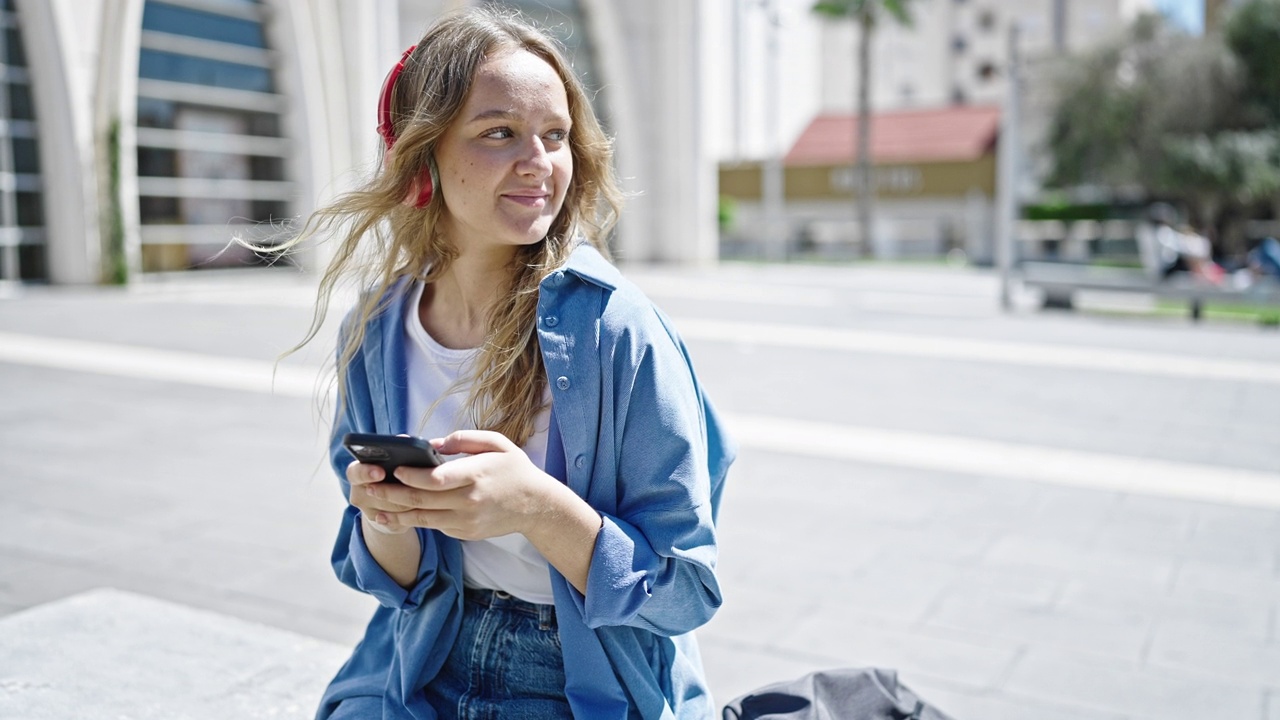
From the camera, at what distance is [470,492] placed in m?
1.45

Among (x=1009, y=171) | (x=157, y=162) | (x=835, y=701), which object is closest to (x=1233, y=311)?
(x=1009, y=171)

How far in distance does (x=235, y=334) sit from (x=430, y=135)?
12.0 metres

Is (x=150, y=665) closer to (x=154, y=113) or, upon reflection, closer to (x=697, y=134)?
(x=154, y=113)

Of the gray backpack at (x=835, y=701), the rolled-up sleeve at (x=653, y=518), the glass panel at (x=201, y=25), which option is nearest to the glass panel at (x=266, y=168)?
the glass panel at (x=201, y=25)

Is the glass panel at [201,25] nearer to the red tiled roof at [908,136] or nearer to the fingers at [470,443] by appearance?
the fingers at [470,443]

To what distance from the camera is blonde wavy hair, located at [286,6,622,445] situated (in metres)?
1.69

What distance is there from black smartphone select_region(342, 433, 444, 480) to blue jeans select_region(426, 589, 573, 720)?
48 centimetres

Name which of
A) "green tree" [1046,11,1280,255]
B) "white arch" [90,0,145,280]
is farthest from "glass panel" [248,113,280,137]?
"green tree" [1046,11,1280,255]

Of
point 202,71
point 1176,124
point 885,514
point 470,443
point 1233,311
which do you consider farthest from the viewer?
point 1176,124

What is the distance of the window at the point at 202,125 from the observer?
68.1 ft

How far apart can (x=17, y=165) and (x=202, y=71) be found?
415 centimetres

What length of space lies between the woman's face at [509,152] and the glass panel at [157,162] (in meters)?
21.4

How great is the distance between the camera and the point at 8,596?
4.19 m

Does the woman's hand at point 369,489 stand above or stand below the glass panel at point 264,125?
below
